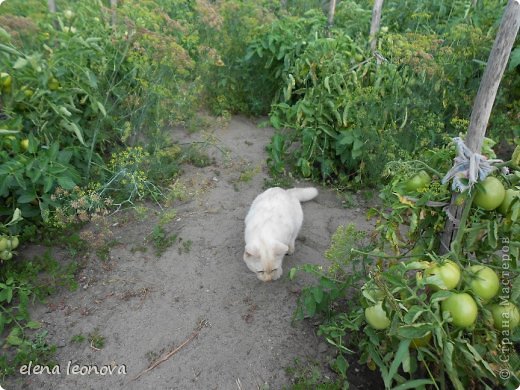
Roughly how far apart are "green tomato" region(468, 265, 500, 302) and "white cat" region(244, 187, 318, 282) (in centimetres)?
145

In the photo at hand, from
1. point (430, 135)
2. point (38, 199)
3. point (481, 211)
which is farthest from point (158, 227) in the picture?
point (430, 135)

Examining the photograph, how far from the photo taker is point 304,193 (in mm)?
3928

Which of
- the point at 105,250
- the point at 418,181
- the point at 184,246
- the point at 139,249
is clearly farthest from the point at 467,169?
the point at 105,250

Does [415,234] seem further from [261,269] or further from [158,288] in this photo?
[158,288]

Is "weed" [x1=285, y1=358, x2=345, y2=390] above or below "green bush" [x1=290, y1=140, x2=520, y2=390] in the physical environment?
below

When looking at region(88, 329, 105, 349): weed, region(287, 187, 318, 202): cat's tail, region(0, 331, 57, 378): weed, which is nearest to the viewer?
region(0, 331, 57, 378): weed

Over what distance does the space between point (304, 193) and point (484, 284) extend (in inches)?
92.0

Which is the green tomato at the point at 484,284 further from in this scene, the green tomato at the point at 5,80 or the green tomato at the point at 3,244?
the green tomato at the point at 5,80

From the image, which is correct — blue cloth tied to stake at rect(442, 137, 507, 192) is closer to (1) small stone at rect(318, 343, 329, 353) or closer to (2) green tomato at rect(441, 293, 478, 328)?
(2) green tomato at rect(441, 293, 478, 328)

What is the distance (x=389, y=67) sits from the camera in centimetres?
398

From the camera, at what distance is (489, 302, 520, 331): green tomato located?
69.3 inches

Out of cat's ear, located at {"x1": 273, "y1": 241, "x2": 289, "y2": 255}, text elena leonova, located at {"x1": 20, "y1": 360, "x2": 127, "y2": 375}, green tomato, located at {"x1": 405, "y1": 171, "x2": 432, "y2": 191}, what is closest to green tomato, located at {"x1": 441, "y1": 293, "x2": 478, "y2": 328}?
green tomato, located at {"x1": 405, "y1": 171, "x2": 432, "y2": 191}

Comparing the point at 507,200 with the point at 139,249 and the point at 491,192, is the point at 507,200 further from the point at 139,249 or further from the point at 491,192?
the point at 139,249

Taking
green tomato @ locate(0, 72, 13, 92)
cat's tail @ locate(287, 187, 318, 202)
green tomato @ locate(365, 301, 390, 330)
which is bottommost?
cat's tail @ locate(287, 187, 318, 202)
